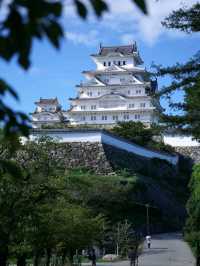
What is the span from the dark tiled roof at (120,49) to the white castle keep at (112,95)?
140 millimetres

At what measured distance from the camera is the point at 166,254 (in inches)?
1105

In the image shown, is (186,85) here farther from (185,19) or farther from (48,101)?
(48,101)

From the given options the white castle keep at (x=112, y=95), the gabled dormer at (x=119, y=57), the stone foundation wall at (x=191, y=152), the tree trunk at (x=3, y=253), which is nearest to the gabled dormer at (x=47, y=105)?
the white castle keep at (x=112, y=95)

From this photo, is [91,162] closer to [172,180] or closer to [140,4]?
[172,180]

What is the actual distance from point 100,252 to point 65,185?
1969 centimetres

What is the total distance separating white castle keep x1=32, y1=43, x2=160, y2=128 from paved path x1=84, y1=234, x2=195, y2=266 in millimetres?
25455

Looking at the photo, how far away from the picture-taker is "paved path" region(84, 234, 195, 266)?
24.8m

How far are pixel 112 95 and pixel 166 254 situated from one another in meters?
35.1

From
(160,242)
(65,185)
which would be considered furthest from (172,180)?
Answer: (65,185)

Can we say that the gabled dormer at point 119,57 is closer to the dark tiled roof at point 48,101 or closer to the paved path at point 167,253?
the dark tiled roof at point 48,101

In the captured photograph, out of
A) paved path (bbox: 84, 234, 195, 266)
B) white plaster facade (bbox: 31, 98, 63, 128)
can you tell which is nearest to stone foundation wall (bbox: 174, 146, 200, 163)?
paved path (bbox: 84, 234, 195, 266)

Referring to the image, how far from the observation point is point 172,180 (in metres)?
49.0

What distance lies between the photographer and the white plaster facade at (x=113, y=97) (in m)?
60.7

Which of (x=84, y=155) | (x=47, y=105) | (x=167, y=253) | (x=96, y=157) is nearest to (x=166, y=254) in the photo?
(x=167, y=253)
